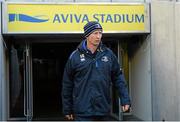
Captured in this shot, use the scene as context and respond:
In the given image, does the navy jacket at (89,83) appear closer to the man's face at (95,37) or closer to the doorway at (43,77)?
the man's face at (95,37)

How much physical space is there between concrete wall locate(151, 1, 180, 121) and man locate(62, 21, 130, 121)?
5.50 metres

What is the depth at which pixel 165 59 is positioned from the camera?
10.7 metres

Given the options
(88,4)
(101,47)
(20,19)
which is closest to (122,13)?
(88,4)

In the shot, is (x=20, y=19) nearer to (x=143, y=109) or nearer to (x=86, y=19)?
(x=86, y=19)

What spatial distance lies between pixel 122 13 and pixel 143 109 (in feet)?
8.83

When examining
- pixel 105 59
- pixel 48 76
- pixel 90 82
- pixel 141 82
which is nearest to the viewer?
pixel 90 82

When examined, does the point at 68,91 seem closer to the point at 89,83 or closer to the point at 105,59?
the point at 89,83

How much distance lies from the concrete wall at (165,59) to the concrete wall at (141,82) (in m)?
0.24

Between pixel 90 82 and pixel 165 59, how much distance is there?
5826 mm

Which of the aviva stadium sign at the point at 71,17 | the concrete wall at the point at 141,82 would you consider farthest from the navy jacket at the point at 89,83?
the concrete wall at the point at 141,82

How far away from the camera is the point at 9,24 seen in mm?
10250

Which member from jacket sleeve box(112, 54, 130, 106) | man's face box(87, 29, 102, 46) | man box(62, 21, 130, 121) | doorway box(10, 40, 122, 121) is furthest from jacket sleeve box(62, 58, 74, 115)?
doorway box(10, 40, 122, 121)

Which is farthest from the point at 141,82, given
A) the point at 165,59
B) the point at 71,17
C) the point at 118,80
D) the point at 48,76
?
the point at 118,80

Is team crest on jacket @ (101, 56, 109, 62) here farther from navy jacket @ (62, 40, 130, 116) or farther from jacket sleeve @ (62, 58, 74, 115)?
jacket sleeve @ (62, 58, 74, 115)
